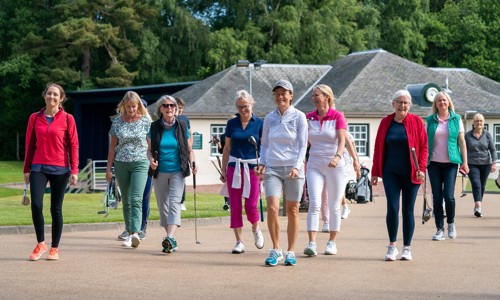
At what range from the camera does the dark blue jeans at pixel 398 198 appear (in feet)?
39.1

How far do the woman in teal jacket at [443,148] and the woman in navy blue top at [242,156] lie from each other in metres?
2.78

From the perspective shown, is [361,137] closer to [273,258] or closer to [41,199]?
[41,199]

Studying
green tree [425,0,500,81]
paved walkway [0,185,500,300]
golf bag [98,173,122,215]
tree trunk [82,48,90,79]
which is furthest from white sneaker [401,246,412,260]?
green tree [425,0,500,81]

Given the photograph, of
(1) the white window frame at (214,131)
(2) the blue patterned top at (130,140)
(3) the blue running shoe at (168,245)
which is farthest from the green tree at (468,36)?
(3) the blue running shoe at (168,245)

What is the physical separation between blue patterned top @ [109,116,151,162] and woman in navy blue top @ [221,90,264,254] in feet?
4.20

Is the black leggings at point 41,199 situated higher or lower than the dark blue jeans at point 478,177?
higher

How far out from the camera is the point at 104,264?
11469mm

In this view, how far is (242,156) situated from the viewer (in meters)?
12.5

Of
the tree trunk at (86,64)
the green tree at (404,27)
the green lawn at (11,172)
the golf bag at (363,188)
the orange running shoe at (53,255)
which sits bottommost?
the green lawn at (11,172)

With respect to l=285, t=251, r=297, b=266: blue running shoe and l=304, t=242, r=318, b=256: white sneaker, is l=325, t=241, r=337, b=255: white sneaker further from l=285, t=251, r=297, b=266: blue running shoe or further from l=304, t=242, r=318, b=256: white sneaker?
l=285, t=251, r=297, b=266: blue running shoe

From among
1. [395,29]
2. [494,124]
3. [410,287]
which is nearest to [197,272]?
[410,287]

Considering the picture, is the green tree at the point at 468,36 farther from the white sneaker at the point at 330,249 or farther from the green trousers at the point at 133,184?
the white sneaker at the point at 330,249

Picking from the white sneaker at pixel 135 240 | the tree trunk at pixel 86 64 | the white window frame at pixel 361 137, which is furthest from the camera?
the tree trunk at pixel 86 64

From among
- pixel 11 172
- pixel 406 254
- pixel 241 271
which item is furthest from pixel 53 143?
pixel 11 172
